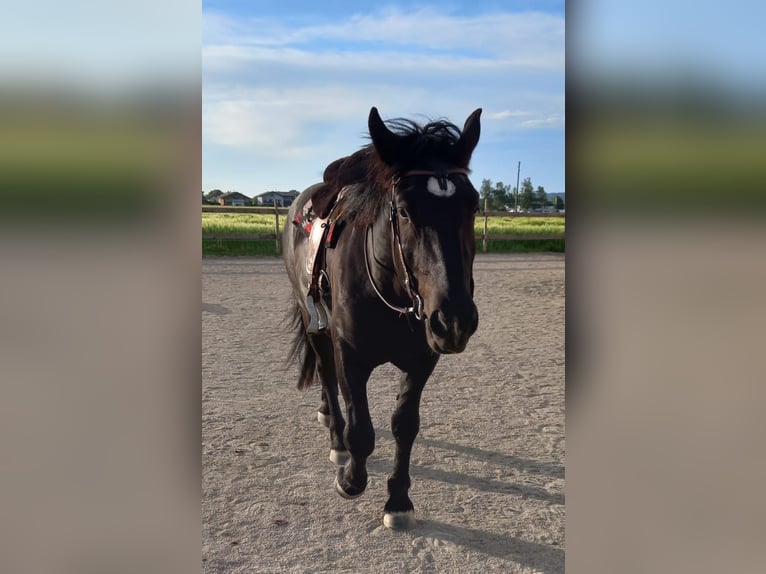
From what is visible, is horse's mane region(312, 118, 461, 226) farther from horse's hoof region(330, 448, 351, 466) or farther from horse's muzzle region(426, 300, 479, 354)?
horse's hoof region(330, 448, 351, 466)

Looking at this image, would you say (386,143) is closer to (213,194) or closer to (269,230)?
(213,194)

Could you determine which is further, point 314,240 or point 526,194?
point 526,194

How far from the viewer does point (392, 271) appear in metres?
2.72

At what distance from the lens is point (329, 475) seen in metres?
3.58

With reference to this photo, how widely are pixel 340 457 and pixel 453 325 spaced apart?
1957 mm

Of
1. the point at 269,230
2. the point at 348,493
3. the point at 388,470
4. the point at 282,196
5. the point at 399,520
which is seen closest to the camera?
the point at 399,520

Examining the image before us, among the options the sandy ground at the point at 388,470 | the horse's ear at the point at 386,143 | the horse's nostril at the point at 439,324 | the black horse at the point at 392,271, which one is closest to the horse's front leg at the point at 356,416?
the black horse at the point at 392,271

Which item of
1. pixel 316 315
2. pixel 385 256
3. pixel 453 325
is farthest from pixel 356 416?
pixel 453 325

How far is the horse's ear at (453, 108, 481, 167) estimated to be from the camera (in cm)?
257

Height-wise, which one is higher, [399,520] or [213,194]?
[213,194]

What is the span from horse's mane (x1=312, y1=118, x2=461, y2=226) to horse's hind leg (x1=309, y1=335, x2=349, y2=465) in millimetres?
1073
